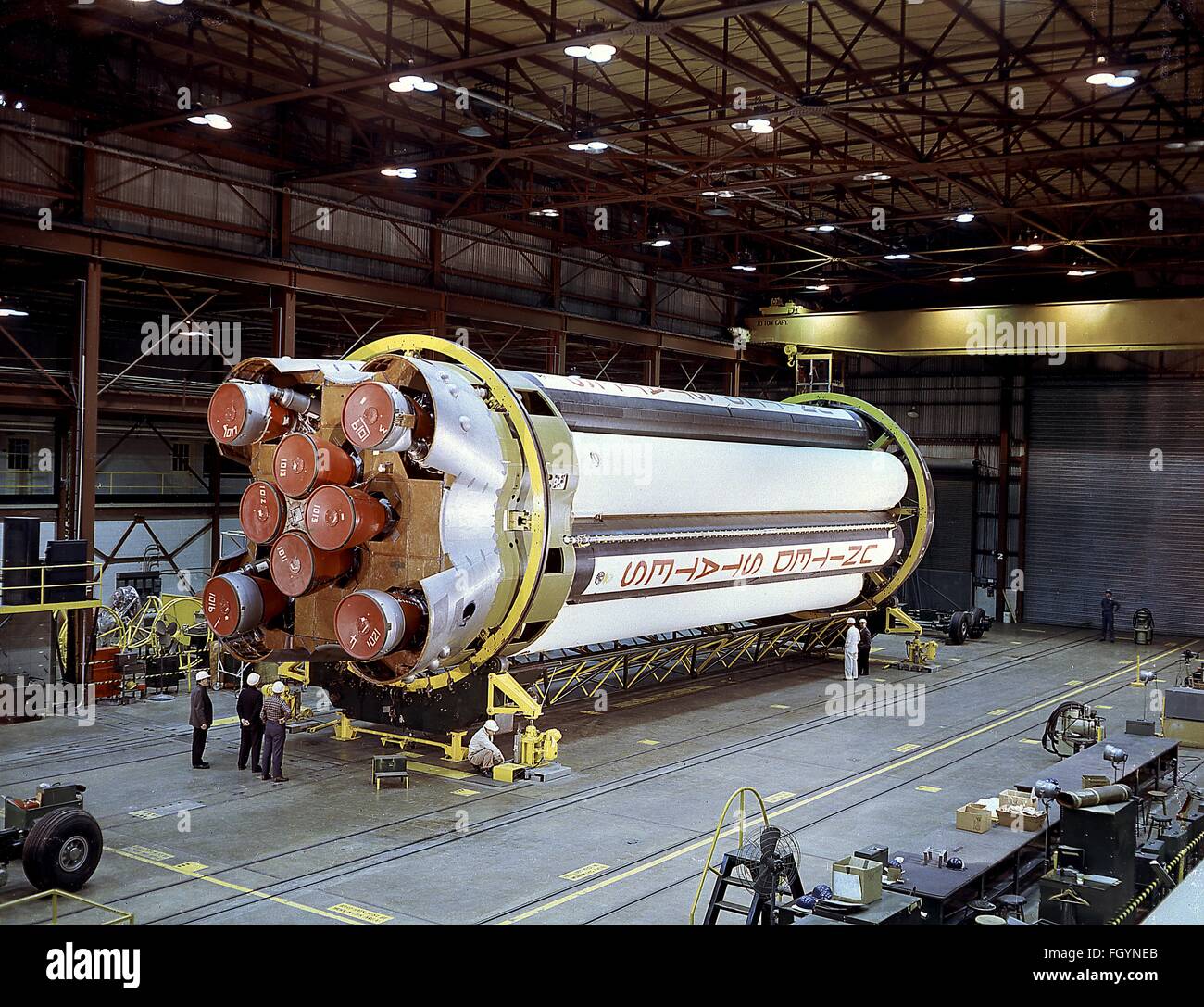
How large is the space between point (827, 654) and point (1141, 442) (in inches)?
498

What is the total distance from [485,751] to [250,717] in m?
3.01

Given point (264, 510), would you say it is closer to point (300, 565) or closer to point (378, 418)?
point (300, 565)

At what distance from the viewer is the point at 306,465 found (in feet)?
42.5

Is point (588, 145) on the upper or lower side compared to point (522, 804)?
upper

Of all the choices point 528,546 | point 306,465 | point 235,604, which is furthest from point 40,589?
point 528,546

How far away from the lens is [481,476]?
13.4m

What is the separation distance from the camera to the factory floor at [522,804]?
1007 cm

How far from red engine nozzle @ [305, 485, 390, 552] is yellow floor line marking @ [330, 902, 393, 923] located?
13.7 ft

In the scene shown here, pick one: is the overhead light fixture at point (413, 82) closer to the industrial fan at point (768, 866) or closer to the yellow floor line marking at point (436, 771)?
the yellow floor line marking at point (436, 771)

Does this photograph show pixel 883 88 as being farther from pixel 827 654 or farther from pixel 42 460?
pixel 42 460

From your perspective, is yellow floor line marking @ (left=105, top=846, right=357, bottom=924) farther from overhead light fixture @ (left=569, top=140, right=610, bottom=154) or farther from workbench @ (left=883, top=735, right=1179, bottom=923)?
overhead light fixture @ (left=569, top=140, right=610, bottom=154)

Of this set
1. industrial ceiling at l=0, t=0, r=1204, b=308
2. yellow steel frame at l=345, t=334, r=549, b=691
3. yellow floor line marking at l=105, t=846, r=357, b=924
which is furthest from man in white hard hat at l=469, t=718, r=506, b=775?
industrial ceiling at l=0, t=0, r=1204, b=308

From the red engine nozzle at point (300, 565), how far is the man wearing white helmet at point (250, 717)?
1999 millimetres
